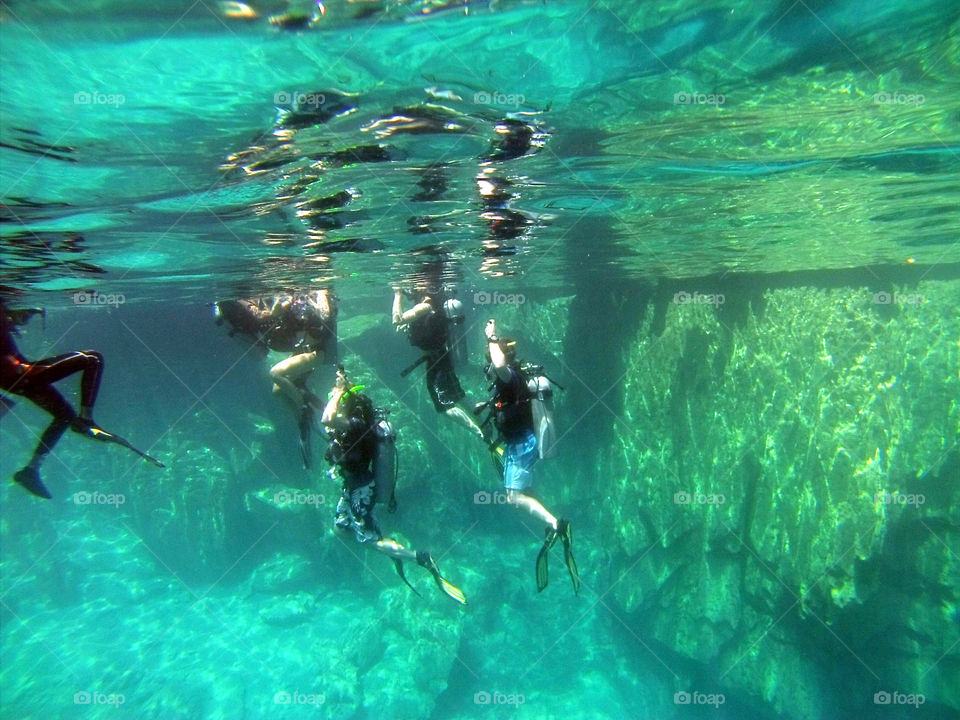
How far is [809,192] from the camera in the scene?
895 centimetres

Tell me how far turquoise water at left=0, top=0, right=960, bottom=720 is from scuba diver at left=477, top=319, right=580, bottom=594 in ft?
9.16

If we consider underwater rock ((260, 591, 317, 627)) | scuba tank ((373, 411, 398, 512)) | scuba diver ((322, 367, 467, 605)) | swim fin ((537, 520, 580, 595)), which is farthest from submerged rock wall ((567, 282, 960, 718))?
underwater rock ((260, 591, 317, 627))

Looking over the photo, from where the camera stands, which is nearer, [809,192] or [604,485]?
[809,192]

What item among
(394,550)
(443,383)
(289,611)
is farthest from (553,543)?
(289,611)

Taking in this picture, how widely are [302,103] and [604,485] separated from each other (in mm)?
13832

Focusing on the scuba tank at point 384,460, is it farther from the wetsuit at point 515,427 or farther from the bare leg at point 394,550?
the wetsuit at point 515,427

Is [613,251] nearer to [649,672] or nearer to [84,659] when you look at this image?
[649,672]

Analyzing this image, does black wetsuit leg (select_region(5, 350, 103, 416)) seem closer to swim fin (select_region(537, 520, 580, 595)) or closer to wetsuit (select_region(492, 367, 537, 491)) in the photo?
wetsuit (select_region(492, 367, 537, 491))

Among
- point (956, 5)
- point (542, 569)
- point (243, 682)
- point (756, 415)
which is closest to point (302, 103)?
Result: point (956, 5)

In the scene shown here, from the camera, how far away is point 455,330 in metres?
12.1

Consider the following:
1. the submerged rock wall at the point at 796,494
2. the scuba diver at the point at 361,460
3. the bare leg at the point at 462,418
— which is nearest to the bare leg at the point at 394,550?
the scuba diver at the point at 361,460

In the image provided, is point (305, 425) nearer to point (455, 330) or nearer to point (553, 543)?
point (455, 330)

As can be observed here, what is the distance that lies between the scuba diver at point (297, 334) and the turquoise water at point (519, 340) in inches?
51.4

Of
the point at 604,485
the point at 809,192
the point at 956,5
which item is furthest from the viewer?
the point at 604,485
